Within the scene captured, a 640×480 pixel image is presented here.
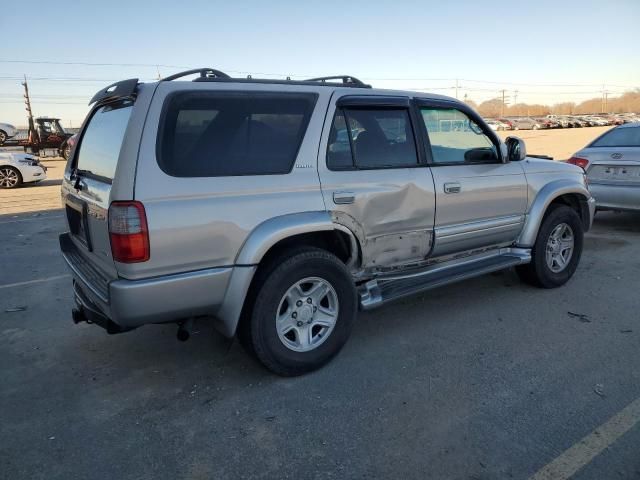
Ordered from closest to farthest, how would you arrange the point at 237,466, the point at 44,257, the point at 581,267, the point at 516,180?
the point at 237,466 < the point at 516,180 < the point at 581,267 < the point at 44,257

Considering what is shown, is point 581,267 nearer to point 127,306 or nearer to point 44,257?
point 127,306

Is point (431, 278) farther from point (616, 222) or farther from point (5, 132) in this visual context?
point (5, 132)

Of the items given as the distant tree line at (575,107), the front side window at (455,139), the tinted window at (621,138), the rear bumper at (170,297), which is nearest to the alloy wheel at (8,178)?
the rear bumper at (170,297)

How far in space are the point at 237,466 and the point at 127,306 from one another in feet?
3.40

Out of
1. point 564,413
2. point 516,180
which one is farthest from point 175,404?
point 516,180

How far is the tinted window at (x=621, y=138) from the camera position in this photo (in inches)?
286

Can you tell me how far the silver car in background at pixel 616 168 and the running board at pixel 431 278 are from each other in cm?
322

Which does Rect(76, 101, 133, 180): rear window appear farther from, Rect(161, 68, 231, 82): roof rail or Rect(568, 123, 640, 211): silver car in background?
Rect(568, 123, 640, 211): silver car in background

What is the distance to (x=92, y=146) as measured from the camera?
11.6 ft

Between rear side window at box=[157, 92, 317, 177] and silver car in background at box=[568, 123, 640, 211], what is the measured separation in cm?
550

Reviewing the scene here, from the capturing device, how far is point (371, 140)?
3.71 metres

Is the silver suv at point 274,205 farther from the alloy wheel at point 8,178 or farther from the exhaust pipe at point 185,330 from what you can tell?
the alloy wheel at point 8,178

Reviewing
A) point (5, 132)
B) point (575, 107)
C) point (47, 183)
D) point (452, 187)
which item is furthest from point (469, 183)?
point (575, 107)

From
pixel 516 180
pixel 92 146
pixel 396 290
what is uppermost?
pixel 92 146
